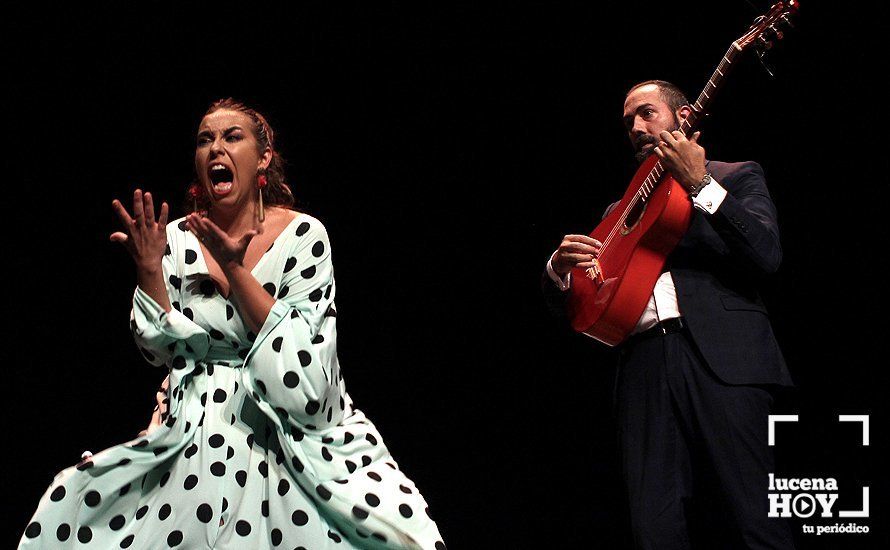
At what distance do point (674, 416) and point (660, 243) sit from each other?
0.44 metres

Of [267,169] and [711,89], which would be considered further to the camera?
[267,169]

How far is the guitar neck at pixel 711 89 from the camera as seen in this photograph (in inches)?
105

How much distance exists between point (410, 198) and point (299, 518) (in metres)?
1.74

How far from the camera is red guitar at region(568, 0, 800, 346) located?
105 inches

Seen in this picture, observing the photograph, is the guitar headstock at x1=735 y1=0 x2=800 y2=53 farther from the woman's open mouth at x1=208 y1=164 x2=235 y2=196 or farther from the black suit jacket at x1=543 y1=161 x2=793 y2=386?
the woman's open mouth at x1=208 y1=164 x2=235 y2=196

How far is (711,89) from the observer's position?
2686 millimetres

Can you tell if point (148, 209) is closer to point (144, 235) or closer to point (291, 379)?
point (144, 235)

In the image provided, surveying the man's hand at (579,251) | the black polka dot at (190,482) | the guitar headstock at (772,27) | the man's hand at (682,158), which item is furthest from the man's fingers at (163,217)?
the guitar headstock at (772,27)

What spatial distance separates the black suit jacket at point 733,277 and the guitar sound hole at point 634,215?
0.16 metres

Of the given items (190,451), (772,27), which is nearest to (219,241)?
(190,451)

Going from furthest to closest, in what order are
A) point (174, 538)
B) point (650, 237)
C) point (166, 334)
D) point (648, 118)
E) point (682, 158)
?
point (648, 118) < point (650, 237) < point (682, 158) < point (166, 334) < point (174, 538)

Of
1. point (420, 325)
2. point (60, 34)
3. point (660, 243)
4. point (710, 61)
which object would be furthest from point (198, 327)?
point (710, 61)

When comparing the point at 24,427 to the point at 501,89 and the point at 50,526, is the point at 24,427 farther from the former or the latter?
the point at 501,89

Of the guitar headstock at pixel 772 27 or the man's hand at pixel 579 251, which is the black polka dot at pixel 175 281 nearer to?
the man's hand at pixel 579 251
